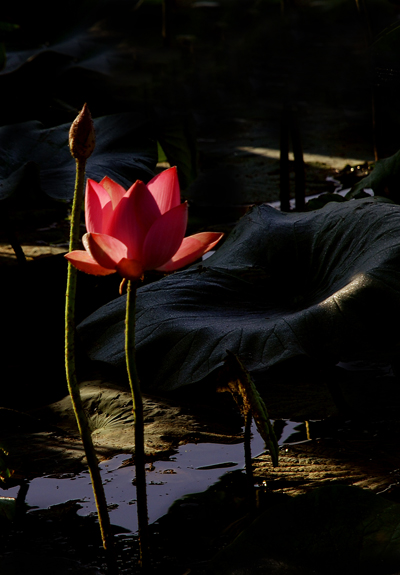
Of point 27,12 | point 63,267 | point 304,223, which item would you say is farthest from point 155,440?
point 27,12

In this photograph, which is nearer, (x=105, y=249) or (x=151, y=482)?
(x=105, y=249)

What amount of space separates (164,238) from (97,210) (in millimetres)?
87

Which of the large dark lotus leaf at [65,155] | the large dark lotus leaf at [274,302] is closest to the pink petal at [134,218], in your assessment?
the large dark lotus leaf at [274,302]

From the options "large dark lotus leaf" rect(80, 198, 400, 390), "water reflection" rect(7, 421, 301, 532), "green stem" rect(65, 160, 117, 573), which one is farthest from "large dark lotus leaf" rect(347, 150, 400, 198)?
"green stem" rect(65, 160, 117, 573)

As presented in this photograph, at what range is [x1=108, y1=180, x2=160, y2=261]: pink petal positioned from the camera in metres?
0.58

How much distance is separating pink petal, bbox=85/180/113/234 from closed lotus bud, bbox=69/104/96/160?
0.06 metres

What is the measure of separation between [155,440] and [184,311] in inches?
9.5

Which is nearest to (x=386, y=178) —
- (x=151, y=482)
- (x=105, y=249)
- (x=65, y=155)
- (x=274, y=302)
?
(x=274, y=302)

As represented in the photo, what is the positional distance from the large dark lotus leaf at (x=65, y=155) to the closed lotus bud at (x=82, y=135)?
3.05 feet

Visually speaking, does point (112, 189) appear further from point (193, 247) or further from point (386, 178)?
point (386, 178)

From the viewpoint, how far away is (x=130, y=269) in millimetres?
580

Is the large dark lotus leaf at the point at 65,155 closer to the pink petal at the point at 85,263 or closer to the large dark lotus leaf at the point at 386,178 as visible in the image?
the large dark lotus leaf at the point at 386,178

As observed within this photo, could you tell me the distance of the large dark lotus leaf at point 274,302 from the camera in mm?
908

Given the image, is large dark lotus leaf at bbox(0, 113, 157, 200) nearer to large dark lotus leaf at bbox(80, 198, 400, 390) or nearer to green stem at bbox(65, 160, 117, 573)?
large dark lotus leaf at bbox(80, 198, 400, 390)
